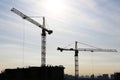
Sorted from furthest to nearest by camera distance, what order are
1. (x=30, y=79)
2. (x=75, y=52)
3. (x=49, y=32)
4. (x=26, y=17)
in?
(x=75, y=52), (x=49, y=32), (x=26, y=17), (x=30, y=79)

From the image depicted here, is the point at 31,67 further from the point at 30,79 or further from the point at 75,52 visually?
the point at 75,52

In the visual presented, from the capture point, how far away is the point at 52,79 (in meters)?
136

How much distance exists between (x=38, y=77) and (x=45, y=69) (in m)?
5.39

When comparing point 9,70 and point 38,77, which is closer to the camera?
point 38,77

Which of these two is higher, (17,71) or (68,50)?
(68,50)

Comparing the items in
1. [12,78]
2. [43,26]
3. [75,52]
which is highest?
[43,26]

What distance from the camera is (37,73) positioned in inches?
5374

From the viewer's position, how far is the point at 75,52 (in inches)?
7810

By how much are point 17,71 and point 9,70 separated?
18.8 ft

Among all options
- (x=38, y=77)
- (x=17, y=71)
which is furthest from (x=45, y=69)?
(x=17, y=71)

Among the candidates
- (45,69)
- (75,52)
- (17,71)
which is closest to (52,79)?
(45,69)

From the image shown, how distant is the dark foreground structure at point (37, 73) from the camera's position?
13562 cm

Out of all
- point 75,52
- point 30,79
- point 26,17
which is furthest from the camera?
point 75,52

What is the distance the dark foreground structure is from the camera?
13562 centimetres
